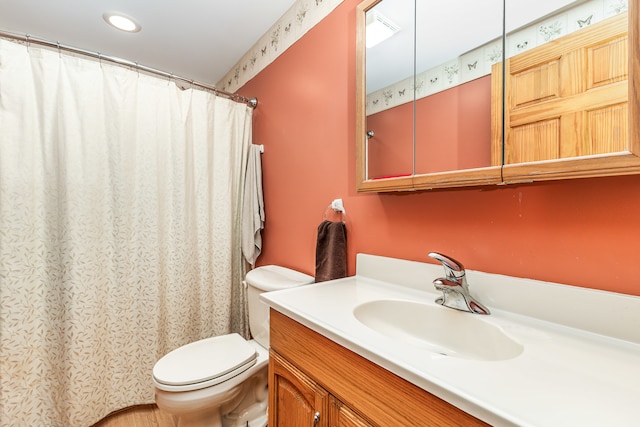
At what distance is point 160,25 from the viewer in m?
1.74

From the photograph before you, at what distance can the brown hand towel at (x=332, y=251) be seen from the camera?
128 centimetres

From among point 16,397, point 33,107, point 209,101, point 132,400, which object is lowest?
point 132,400

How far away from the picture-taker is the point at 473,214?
903 mm

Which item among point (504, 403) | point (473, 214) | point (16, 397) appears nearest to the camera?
point (504, 403)

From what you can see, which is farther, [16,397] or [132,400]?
[132,400]

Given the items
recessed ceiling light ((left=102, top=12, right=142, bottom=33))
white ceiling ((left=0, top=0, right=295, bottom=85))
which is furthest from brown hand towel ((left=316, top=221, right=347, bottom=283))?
recessed ceiling light ((left=102, top=12, right=142, bottom=33))

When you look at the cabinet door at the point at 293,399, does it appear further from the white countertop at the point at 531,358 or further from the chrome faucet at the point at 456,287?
the chrome faucet at the point at 456,287

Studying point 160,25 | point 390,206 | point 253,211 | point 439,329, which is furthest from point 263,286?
point 160,25

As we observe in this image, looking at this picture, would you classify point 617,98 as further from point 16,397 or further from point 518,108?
point 16,397

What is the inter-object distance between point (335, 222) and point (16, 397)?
1.66m

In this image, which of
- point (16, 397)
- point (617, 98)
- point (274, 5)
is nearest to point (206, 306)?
point (16, 397)

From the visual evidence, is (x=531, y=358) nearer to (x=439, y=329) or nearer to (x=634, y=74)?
(x=439, y=329)

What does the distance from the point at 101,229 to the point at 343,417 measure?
1.50 metres

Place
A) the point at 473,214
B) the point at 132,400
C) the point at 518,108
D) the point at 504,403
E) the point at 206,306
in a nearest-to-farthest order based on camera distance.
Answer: the point at 504,403
the point at 518,108
the point at 473,214
the point at 132,400
the point at 206,306
